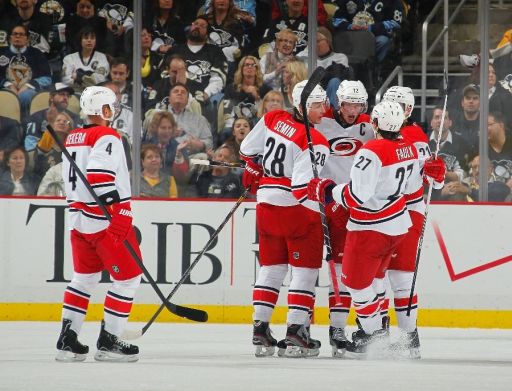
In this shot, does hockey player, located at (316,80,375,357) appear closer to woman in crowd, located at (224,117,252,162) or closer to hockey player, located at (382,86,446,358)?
hockey player, located at (382,86,446,358)

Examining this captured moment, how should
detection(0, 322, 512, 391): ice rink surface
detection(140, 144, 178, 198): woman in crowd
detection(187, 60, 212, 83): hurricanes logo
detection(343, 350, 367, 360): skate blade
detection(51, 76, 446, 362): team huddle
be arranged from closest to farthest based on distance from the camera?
detection(0, 322, 512, 391): ice rink surface → detection(51, 76, 446, 362): team huddle → detection(343, 350, 367, 360): skate blade → detection(140, 144, 178, 198): woman in crowd → detection(187, 60, 212, 83): hurricanes logo

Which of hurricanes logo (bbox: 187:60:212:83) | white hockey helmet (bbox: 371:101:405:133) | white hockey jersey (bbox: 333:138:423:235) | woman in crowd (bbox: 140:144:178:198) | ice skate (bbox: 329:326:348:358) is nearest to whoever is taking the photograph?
white hockey jersey (bbox: 333:138:423:235)

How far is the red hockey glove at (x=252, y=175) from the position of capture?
26.0 ft

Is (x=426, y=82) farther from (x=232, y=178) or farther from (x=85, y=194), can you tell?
(x=85, y=194)

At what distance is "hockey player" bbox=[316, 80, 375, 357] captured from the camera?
7.75 m

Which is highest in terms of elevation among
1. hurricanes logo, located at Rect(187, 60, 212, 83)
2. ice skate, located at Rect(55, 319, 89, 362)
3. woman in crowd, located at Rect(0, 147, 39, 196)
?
hurricanes logo, located at Rect(187, 60, 212, 83)

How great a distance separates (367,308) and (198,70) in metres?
3.65

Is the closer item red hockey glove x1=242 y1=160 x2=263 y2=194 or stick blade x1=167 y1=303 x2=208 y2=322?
stick blade x1=167 y1=303 x2=208 y2=322

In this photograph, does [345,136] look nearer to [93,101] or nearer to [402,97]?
[402,97]

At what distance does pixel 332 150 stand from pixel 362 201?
0.75 m

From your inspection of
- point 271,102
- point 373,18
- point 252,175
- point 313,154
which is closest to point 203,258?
point 271,102

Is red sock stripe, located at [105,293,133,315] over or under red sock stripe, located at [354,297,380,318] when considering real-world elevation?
over

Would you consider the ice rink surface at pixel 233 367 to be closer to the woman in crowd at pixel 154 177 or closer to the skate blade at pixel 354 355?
the skate blade at pixel 354 355

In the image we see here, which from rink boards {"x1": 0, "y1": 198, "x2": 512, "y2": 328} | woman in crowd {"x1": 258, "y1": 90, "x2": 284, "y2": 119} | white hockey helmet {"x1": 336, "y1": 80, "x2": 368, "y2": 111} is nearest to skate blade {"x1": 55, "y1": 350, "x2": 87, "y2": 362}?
white hockey helmet {"x1": 336, "y1": 80, "x2": 368, "y2": 111}
